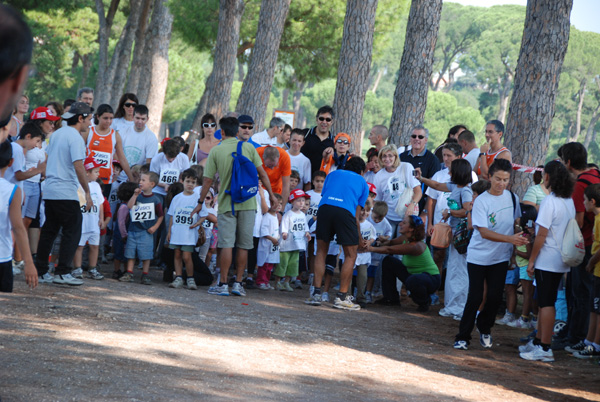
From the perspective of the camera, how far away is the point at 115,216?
10.4 metres

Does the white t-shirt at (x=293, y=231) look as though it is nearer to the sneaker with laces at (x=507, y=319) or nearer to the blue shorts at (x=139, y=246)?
the blue shorts at (x=139, y=246)

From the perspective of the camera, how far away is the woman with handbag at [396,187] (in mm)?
10180

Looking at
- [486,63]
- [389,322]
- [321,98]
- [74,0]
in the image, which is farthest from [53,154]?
[321,98]

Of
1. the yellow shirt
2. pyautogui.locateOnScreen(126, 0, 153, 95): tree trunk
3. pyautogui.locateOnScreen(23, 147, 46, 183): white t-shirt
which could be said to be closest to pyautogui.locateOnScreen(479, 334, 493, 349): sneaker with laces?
the yellow shirt

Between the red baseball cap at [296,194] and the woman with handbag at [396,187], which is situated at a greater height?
the woman with handbag at [396,187]

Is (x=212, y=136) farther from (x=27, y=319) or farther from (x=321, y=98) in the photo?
(x=321, y=98)

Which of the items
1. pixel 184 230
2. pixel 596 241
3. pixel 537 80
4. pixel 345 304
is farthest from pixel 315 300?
pixel 537 80

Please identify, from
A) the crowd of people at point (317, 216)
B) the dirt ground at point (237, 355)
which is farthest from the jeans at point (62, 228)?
the dirt ground at point (237, 355)

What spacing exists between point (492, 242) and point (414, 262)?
242 centimetres

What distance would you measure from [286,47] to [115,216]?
16.4 metres

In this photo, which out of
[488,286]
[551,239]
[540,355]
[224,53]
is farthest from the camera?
[224,53]

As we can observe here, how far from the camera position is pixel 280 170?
10.4m

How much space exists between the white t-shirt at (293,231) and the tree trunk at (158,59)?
1430cm

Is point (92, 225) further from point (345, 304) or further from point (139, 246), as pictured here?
point (345, 304)
